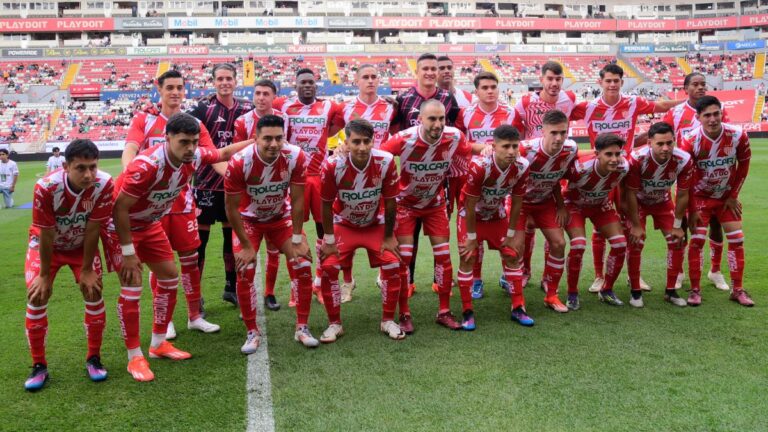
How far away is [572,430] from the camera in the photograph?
143 inches

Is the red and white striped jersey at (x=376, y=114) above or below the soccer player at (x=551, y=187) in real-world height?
above

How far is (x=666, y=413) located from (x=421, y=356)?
6.20 feet

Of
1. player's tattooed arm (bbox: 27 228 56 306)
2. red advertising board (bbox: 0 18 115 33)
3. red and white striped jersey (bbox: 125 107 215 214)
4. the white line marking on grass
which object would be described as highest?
red advertising board (bbox: 0 18 115 33)

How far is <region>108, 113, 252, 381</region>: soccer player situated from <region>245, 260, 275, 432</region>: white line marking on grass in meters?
0.64

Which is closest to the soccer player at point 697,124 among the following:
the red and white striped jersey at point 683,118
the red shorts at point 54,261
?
the red and white striped jersey at point 683,118

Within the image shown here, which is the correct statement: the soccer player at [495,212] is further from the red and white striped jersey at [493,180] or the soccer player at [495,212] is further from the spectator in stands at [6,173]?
the spectator in stands at [6,173]

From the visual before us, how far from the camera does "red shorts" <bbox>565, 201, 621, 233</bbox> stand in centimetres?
639

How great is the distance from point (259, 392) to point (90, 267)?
1615 millimetres

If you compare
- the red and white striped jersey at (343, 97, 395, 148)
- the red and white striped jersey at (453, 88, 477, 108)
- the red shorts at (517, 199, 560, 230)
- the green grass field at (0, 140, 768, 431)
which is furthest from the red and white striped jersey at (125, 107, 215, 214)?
the red shorts at (517, 199, 560, 230)

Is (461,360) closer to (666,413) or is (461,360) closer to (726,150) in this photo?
(666,413)

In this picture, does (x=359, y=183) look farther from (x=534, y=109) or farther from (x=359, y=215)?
(x=534, y=109)

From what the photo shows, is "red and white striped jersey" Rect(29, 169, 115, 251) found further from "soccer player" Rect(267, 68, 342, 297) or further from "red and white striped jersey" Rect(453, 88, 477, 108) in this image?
"red and white striped jersey" Rect(453, 88, 477, 108)

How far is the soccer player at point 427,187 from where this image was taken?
562 cm

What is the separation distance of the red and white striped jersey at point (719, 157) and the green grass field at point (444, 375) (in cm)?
121
